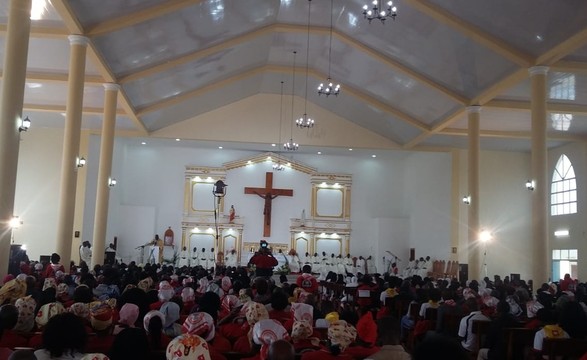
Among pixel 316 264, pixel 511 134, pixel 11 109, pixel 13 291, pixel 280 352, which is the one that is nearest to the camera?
pixel 280 352

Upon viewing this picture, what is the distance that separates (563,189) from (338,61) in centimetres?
1067

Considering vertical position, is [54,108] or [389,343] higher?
[54,108]

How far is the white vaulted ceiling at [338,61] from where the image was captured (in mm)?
13453

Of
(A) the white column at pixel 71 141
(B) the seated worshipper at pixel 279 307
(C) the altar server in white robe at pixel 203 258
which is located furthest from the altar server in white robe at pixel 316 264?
(B) the seated worshipper at pixel 279 307

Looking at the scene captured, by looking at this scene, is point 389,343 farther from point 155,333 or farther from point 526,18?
point 526,18

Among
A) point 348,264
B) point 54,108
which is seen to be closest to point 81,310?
point 54,108

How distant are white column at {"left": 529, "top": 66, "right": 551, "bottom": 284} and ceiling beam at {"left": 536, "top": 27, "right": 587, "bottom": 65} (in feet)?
0.83

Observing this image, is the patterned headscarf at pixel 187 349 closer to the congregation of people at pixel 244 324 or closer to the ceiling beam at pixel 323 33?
the congregation of people at pixel 244 324

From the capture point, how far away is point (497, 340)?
277 inches

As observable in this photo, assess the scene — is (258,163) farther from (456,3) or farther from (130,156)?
(456,3)

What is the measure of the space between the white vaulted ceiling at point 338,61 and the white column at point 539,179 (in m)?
0.56

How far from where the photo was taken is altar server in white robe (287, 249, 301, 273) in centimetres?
2322

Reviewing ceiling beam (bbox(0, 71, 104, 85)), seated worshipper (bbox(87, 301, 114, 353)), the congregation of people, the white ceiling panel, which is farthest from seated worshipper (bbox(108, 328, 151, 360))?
ceiling beam (bbox(0, 71, 104, 85))

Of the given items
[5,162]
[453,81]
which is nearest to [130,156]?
[453,81]
